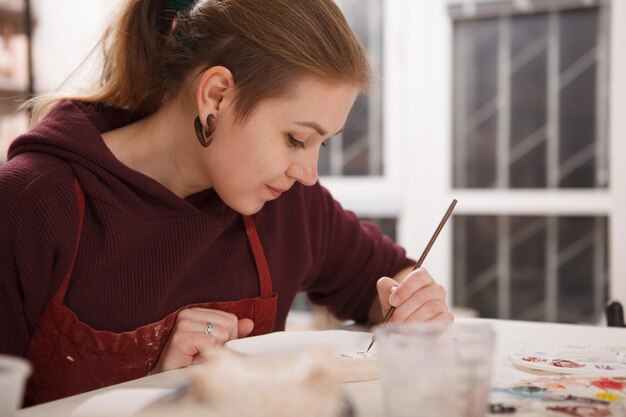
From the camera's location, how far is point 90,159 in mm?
1030

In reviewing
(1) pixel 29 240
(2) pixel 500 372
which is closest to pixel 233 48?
(1) pixel 29 240

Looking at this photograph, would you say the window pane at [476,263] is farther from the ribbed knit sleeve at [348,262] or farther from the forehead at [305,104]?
the forehead at [305,104]

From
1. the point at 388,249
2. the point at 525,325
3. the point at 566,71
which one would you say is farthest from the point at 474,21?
the point at 525,325

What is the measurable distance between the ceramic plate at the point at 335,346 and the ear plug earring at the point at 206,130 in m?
0.33

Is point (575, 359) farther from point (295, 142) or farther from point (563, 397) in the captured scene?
point (295, 142)

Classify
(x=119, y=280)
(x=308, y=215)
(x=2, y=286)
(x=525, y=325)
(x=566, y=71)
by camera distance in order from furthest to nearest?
(x=566, y=71)
(x=308, y=215)
(x=525, y=325)
(x=119, y=280)
(x=2, y=286)

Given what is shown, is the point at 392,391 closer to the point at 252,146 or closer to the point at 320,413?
the point at 320,413

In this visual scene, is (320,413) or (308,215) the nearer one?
(320,413)

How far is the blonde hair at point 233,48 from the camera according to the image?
105cm

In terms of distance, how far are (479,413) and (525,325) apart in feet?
2.08

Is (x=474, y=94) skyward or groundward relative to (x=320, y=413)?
skyward

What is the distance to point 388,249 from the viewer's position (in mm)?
1456

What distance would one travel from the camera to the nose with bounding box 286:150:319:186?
1.08m

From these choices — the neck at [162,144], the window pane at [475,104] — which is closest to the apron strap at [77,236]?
the neck at [162,144]
